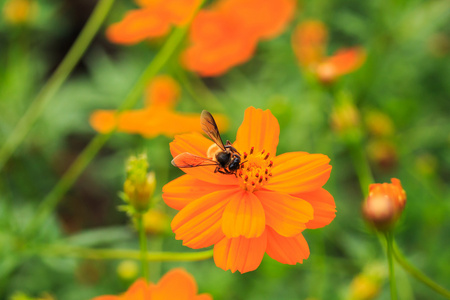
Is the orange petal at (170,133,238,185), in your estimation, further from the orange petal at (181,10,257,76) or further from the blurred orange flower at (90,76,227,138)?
the orange petal at (181,10,257,76)

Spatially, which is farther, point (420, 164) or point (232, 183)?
point (420, 164)

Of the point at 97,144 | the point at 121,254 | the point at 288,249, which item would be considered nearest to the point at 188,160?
the point at 288,249

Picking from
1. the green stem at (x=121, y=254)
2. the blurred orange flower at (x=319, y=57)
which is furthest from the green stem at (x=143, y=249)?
the blurred orange flower at (x=319, y=57)

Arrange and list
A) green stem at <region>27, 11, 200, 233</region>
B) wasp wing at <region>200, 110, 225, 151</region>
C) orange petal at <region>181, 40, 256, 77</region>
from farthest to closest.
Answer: orange petal at <region>181, 40, 256, 77</region> → green stem at <region>27, 11, 200, 233</region> → wasp wing at <region>200, 110, 225, 151</region>

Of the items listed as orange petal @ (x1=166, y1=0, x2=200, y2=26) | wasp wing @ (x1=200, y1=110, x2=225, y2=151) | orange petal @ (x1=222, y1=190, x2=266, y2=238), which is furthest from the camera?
orange petal @ (x1=166, y1=0, x2=200, y2=26)

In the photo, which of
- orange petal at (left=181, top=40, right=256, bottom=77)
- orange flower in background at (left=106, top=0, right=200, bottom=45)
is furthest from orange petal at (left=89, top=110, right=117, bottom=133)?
orange petal at (left=181, top=40, right=256, bottom=77)

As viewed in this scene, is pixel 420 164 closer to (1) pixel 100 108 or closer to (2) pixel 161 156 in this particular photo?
(2) pixel 161 156

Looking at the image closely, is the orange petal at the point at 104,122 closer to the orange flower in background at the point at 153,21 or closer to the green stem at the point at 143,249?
the orange flower in background at the point at 153,21

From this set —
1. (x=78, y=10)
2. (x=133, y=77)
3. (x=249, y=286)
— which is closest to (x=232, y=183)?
(x=249, y=286)
